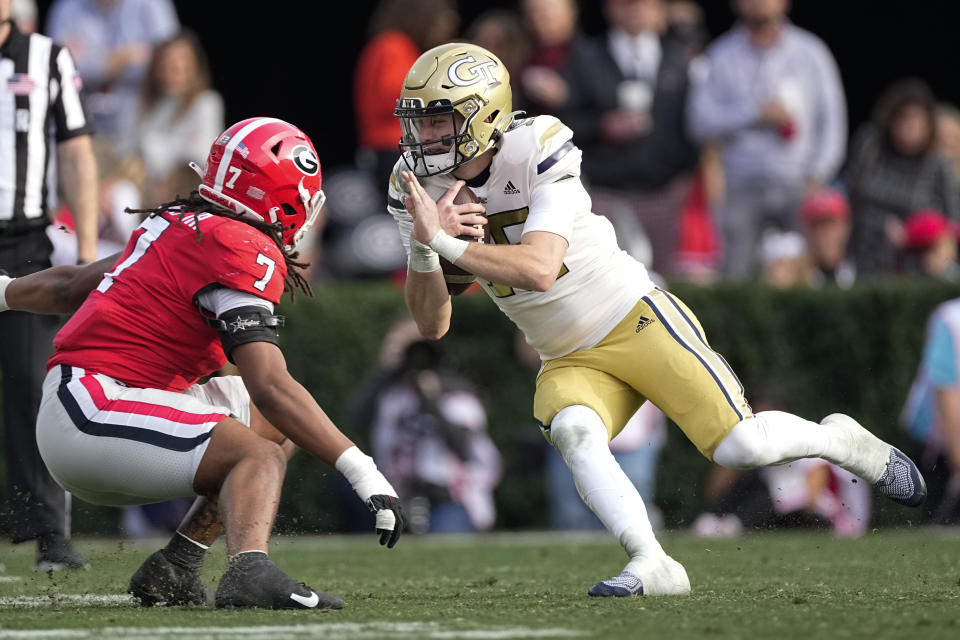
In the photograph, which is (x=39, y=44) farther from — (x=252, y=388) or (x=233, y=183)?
(x=252, y=388)

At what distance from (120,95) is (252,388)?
663 cm

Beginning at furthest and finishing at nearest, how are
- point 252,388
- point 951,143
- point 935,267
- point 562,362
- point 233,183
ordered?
point 951,143 → point 935,267 → point 562,362 → point 233,183 → point 252,388

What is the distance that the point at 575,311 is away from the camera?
18.3 feet

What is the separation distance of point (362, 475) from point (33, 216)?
2582mm

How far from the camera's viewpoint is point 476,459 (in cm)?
935

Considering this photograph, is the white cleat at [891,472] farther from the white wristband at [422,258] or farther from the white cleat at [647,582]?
the white wristband at [422,258]

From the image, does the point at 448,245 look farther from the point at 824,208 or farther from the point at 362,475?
the point at 824,208

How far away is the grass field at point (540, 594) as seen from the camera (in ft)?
14.1

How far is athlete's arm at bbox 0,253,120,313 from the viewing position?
5.25m

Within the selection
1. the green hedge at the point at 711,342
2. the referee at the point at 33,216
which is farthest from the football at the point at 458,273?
the green hedge at the point at 711,342

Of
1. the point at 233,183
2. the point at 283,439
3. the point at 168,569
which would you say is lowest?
the point at 168,569

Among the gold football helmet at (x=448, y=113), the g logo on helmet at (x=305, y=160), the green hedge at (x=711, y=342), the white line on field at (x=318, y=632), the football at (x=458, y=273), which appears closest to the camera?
the white line on field at (x=318, y=632)

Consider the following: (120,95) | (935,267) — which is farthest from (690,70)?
(120,95)

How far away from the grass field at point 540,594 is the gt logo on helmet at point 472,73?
1734mm
